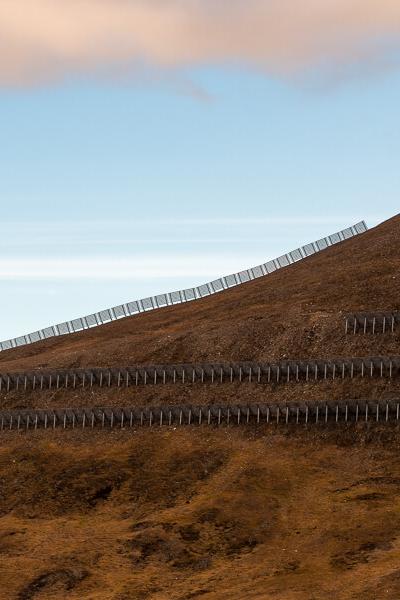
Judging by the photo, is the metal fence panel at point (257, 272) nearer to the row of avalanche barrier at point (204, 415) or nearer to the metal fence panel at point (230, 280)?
the metal fence panel at point (230, 280)

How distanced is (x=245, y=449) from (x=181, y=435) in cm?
529

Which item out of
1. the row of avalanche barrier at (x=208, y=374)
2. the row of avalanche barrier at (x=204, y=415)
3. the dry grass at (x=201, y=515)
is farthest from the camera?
the row of avalanche barrier at (x=208, y=374)

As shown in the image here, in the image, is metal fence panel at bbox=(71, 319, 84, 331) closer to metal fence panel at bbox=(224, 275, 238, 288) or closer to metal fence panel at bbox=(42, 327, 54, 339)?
metal fence panel at bbox=(42, 327, 54, 339)

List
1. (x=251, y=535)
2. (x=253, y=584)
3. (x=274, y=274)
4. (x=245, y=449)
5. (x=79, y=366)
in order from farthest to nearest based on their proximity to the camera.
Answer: (x=274, y=274)
(x=79, y=366)
(x=245, y=449)
(x=251, y=535)
(x=253, y=584)

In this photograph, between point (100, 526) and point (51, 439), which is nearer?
point (100, 526)

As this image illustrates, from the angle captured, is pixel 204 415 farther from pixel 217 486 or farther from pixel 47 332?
pixel 47 332

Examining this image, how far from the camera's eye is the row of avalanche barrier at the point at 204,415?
72.3m

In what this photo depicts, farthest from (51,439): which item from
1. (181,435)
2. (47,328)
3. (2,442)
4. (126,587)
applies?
(47,328)

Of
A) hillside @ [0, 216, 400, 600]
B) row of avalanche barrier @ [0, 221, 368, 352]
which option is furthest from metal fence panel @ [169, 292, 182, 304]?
hillside @ [0, 216, 400, 600]

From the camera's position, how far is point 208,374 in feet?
266

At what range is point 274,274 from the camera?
12612cm

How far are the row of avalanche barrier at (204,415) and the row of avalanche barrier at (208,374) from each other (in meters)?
4.50

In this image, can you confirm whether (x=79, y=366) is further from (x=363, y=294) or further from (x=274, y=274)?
(x=274, y=274)

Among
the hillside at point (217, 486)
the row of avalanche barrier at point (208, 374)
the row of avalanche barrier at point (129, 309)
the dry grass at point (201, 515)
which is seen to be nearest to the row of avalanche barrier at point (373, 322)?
the hillside at point (217, 486)
